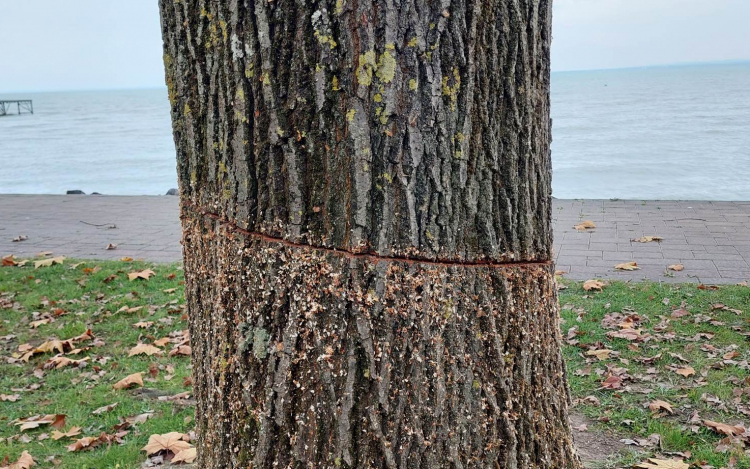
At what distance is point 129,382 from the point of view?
407 cm

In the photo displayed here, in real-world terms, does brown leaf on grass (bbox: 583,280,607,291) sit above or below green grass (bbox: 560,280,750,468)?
above

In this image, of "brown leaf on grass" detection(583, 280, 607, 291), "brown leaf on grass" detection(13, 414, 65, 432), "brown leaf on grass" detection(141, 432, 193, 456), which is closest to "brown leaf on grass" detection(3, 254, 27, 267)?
"brown leaf on grass" detection(13, 414, 65, 432)

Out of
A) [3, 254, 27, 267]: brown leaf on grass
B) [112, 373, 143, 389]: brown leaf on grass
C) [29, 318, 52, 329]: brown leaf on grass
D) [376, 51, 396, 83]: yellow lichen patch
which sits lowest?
[112, 373, 143, 389]: brown leaf on grass

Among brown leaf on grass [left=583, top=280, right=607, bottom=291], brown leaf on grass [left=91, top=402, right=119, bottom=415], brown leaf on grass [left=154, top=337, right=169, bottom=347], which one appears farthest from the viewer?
brown leaf on grass [left=583, top=280, right=607, bottom=291]

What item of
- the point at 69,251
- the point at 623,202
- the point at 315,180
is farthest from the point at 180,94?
the point at 623,202

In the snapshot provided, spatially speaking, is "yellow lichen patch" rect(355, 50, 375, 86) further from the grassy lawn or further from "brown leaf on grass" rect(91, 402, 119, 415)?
"brown leaf on grass" rect(91, 402, 119, 415)

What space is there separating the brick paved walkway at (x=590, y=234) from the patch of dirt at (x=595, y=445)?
2.72 m

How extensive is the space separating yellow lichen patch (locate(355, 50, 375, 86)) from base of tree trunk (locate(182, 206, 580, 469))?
16.3 inches

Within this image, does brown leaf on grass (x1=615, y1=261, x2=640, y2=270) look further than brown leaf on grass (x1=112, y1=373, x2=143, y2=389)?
Yes

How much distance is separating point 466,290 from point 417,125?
1.42 ft

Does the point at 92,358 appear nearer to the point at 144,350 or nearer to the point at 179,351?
the point at 144,350

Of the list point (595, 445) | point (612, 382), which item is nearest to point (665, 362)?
point (612, 382)

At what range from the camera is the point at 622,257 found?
6480 millimetres

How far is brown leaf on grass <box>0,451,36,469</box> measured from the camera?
123 inches
